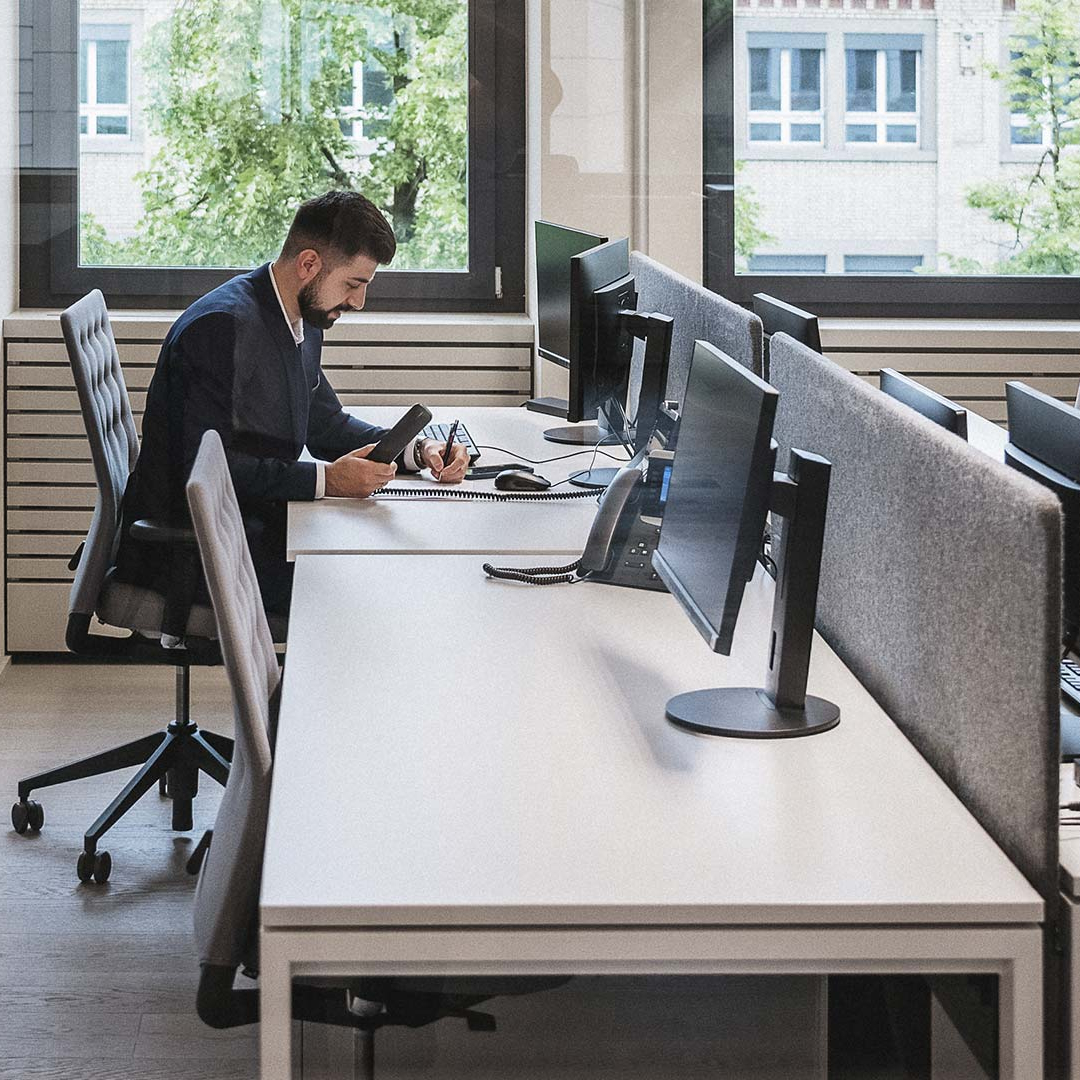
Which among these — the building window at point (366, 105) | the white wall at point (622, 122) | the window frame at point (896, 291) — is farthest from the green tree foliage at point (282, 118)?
the window frame at point (896, 291)

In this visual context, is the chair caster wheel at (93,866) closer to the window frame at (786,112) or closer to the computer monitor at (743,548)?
the computer monitor at (743,548)

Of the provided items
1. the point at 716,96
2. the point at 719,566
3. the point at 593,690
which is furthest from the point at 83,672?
the point at 719,566

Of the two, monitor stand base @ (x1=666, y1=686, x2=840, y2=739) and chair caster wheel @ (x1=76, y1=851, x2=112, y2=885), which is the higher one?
monitor stand base @ (x1=666, y1=686, x2=840, y2=739)

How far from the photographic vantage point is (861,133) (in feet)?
14.5

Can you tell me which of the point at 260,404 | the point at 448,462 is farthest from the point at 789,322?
the point at 260,404

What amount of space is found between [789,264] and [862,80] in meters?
0.56

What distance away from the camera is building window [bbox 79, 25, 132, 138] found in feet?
14.1

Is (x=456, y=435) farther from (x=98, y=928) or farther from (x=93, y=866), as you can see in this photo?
(x=98, y=928)

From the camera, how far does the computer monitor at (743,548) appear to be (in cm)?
161

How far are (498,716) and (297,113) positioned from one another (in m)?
3.05

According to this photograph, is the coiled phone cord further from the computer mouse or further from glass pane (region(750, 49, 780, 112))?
glass pane (region(750, 49, 780, 112))

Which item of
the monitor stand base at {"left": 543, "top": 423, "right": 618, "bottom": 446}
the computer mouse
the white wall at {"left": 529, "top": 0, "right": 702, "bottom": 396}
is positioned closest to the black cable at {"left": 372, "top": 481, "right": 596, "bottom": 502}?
the computer mouse

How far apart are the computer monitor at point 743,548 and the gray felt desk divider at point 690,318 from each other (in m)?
0.71

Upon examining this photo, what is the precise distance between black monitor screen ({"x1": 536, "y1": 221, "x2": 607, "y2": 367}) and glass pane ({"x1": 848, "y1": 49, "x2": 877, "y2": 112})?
1.33 metres
